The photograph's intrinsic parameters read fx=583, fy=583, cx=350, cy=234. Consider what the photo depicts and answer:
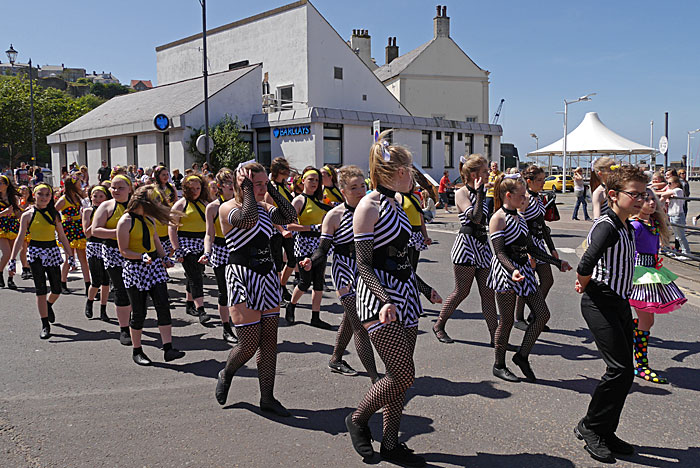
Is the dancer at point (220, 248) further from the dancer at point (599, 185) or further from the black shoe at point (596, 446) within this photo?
the dancer at point (599, 185)

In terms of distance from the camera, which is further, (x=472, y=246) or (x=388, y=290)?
(x=472, y=246)

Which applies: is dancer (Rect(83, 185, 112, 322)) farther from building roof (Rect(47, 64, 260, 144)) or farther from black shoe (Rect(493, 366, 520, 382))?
building roof (Rect(47, 64, 260, 144))

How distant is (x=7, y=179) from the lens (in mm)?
9727

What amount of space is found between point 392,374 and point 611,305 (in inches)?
61.1

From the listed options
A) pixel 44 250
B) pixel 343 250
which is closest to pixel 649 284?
pixel 343 250

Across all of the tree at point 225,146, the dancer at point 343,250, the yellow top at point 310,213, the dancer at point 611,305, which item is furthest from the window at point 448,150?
the dancer at point 611,305

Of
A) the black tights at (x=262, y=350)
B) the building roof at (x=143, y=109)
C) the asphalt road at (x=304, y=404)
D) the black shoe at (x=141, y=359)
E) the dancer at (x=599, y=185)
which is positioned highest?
the building roof at (x=143, y=109)

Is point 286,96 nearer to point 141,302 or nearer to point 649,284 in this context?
point 141,302

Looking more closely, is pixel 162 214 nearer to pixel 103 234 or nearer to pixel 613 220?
pixel 103 234

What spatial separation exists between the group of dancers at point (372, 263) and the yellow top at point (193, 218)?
0.02m

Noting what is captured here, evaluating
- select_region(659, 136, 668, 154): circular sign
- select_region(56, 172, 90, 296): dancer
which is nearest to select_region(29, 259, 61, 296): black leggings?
select_region(56, 172, 90, 296): dancer

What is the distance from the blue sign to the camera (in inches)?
1105

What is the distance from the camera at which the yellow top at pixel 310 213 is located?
7438 mm

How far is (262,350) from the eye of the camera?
177 inches
